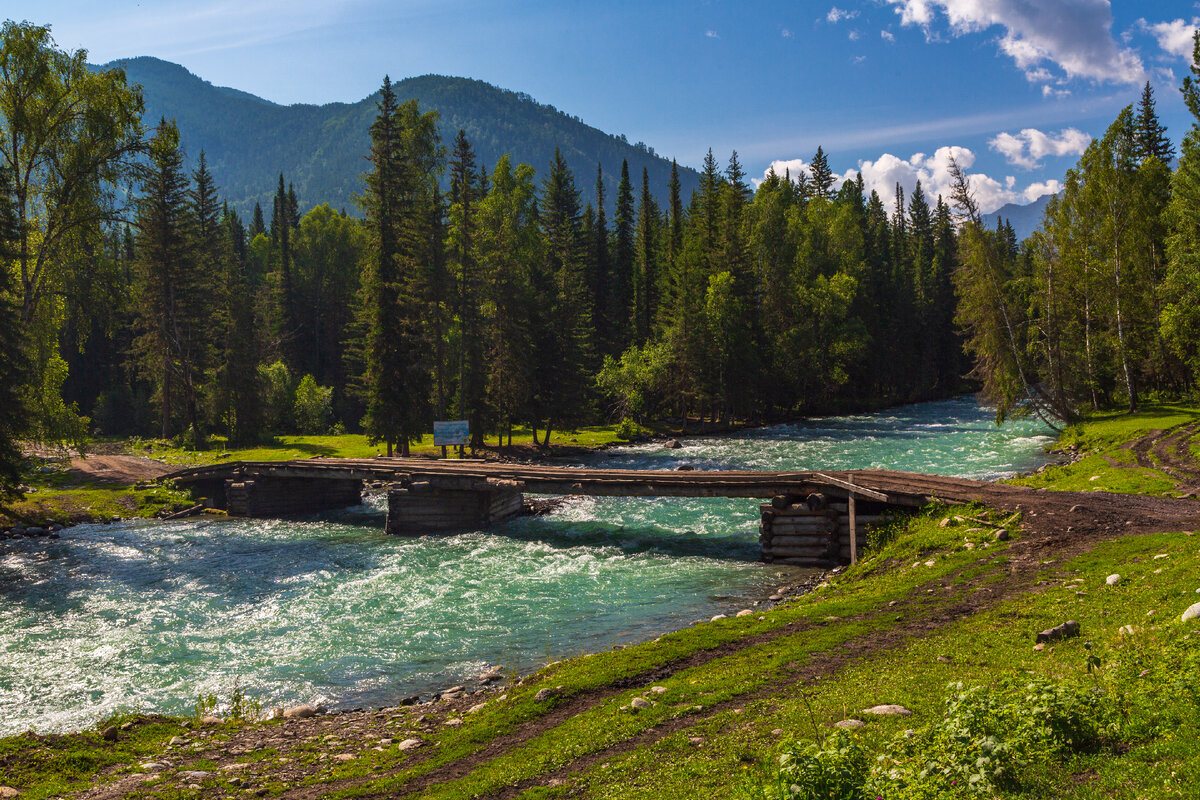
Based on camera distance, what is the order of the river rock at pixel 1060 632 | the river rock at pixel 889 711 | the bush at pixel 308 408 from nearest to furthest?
1. the river rock at pixel 889 711
2. the river rock at pixel 1060 632
3. the bush at pixel 308 408

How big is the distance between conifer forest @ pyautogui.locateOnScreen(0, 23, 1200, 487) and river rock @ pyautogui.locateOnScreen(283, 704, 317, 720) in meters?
25.3

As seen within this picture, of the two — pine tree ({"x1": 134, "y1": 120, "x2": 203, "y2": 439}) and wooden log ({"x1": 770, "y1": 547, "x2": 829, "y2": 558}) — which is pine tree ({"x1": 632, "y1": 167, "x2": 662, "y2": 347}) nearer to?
pine tree ({"x1": 134, "y1": 120, "x2": 203, "y2": 439})

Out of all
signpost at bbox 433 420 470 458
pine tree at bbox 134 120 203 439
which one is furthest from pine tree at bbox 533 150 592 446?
pine tree at bbox 134 120 203 439

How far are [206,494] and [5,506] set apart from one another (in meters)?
10.8

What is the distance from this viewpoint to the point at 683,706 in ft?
32.7

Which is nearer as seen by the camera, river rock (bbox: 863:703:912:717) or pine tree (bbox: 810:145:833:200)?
river rock (bbox: 863:703:912:717)

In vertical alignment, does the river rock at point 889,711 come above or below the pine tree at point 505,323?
below

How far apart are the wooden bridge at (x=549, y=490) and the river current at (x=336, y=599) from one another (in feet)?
5.62

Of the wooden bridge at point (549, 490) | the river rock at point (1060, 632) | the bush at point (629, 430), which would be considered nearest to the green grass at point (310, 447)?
the bush at point (629, 430)

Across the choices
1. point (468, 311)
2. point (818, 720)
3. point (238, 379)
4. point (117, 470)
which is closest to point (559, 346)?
point (468, 311)

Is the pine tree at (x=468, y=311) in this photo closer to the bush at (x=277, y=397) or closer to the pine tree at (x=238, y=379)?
the pine tree at (x=238, y=379)

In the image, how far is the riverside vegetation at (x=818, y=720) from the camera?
6.28 metres

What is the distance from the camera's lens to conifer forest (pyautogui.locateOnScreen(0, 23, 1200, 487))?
36.1 metres

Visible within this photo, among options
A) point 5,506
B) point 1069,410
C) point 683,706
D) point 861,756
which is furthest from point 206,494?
point 1069,410
